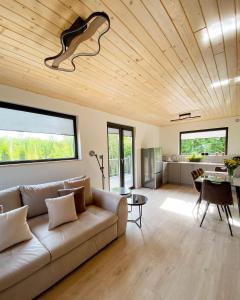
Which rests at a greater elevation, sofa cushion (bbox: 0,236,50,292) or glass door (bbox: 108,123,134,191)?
glass door (bbox: 108,123,134,191)

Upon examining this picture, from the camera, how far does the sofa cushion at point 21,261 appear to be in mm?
1218

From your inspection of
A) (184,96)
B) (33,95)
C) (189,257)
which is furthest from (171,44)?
(189,257)

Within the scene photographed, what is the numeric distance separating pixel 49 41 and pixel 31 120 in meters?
1.61

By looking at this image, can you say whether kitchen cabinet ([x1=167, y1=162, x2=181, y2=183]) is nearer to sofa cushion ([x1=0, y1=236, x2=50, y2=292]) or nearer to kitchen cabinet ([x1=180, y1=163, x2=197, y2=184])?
kitchen cabinet ([x1=180, y1=163, x2=197, y2=184])

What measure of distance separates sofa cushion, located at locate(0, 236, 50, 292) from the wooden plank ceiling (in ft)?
6.55

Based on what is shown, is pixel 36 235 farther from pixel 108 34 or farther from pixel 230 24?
pixel 230 24

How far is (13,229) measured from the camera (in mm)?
1517

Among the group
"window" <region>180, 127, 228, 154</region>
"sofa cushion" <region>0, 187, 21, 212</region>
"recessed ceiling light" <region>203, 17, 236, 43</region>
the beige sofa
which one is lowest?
the beige sofa

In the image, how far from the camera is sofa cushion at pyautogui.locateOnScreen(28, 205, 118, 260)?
1.58 meters

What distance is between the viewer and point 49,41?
4.60 feet

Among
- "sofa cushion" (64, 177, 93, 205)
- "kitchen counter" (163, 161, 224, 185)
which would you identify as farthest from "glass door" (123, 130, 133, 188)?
"sofa cushion" (64, 177, 93, 205)

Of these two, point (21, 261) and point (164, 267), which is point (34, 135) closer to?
point (21, 261)

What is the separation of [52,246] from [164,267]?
1.31 metres

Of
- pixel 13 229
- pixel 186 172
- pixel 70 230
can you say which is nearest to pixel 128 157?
pixel 186 172
